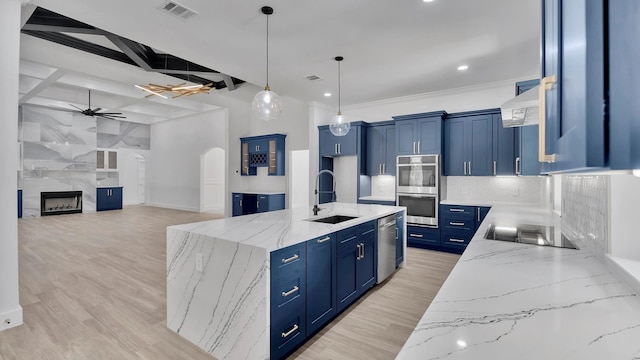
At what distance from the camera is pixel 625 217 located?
1.33m

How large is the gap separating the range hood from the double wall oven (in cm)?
341

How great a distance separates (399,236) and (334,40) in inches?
107

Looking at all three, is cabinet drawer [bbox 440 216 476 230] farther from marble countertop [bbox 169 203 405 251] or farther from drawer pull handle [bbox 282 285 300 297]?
drawer pull handle [bbox 282 285 300 297]

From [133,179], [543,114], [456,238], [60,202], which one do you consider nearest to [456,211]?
[456,238]

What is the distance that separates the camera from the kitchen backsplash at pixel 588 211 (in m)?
1.48

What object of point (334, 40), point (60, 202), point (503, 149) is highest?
point (334, 40)

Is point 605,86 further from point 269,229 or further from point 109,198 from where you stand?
point 109,198

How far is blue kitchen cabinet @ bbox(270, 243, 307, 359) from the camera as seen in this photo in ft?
6.69

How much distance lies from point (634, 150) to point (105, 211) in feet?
42.2

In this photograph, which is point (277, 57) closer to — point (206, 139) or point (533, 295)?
point (533, 295)

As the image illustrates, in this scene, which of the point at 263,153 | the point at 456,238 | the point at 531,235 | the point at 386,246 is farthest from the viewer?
the point at 263,153

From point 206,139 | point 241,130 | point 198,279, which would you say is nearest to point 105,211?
point 206,139

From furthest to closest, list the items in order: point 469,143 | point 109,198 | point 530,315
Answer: point 109,198 < point 469,143 < point 530,315

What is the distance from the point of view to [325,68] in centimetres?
460
